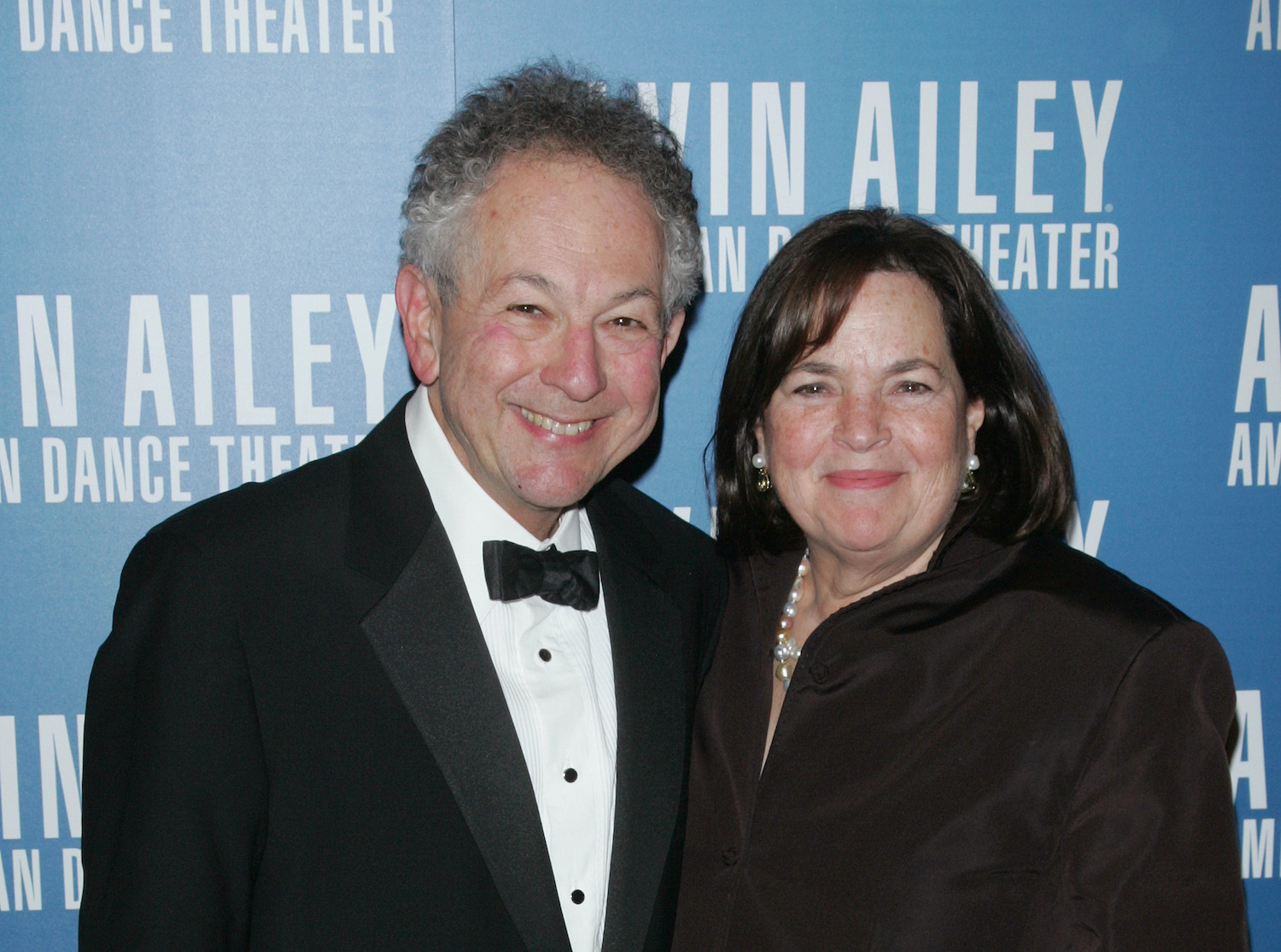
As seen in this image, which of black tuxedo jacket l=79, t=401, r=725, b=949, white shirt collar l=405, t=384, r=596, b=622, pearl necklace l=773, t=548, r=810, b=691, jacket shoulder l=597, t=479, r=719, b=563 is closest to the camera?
black tuxedo jacket l=79, t=401, r=725, b=949

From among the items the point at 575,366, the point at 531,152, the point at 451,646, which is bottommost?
the point at 451,646

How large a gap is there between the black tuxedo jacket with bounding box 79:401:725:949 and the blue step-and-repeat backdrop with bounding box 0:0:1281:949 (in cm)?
88

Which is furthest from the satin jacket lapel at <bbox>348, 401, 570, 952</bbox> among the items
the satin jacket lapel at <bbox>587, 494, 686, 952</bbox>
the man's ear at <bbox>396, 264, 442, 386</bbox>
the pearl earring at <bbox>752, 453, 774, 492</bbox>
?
the pearl earring at <bbox>752, 453, 774, 492</bbox>

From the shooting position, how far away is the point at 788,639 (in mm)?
2020

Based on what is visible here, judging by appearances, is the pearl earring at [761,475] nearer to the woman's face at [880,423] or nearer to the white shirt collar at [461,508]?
the woman's face at [880,423]

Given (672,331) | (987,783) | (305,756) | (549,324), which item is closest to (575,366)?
(549,324)

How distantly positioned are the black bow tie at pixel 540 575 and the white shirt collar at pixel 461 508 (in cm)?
5

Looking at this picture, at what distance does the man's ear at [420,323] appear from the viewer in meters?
1.77

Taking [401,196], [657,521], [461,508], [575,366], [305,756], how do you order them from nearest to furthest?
1. [305,756]
2. [575,366]
3. [461,508]
4. [657,521]
5. [401,196]

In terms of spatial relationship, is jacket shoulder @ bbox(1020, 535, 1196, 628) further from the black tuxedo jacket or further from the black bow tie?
the black tuxedo jacket

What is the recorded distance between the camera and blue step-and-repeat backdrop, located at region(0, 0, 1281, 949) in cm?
232

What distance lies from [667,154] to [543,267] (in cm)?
35

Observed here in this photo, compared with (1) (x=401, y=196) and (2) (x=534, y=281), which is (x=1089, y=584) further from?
(1) (x=401, y=196)

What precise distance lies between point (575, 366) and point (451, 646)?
48 centimetres
